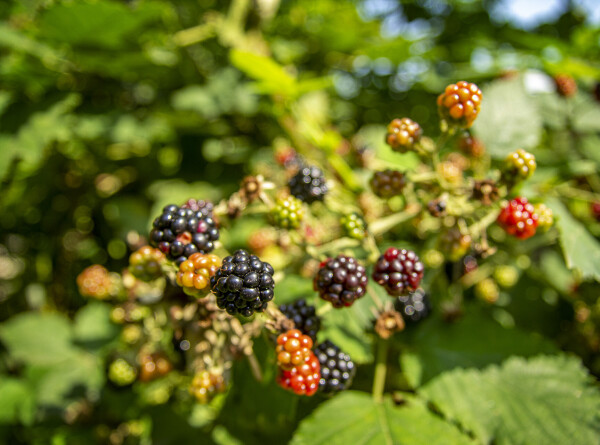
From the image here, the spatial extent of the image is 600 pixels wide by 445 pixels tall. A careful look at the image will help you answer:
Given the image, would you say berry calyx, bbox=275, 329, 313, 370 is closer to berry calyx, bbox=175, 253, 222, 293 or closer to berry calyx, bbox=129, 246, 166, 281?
berry calyx, bbox=175, 253, 222, 293

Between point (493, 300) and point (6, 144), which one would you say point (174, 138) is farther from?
point (493, 300)

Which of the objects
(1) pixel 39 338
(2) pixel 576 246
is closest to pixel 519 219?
(2) pixel 576 246

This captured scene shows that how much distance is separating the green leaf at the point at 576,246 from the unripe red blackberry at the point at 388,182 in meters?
0.42

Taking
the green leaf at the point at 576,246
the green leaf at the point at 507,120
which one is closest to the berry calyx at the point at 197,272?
the green leaf at the point at 576,246

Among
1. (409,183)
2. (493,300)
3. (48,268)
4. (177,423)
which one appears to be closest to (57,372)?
(177,423)

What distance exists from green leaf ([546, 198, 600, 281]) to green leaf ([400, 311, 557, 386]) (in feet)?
0.96

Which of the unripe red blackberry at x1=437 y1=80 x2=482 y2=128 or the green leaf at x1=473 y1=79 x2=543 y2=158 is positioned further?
the green leaf at x1=473 y1=79 x2=543 y2=158

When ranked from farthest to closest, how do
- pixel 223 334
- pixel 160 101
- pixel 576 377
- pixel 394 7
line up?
pixel 394 7 → pixel 160 101 → pixel 576 377 → pixel 223 334

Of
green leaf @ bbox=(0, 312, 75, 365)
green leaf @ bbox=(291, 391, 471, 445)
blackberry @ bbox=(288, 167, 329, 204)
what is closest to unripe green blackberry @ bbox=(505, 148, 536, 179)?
blackberry @ bbox=(288, 167, 329, 204)

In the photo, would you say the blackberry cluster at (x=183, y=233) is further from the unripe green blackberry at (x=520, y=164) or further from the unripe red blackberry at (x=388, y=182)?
the unripe green blackberry at (x=520, y=164)

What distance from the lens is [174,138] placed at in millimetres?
1949

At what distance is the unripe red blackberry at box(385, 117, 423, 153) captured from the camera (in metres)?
1.12

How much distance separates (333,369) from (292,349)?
176 mm

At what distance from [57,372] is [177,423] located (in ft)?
1.94
